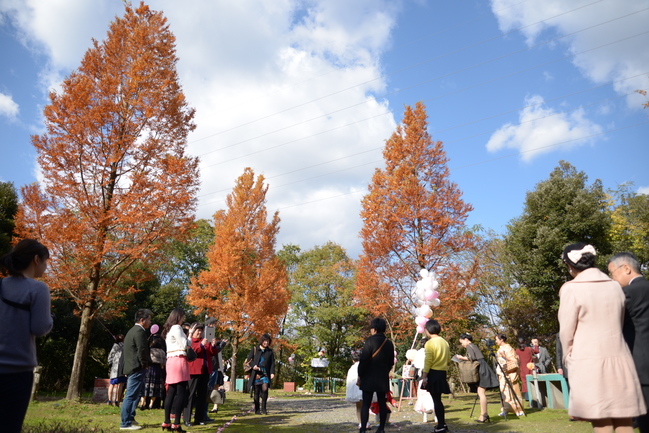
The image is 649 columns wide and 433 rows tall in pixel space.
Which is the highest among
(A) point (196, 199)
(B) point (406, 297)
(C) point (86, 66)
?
(C) point (86, 66)

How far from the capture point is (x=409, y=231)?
57.3ft

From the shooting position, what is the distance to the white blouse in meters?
6.34

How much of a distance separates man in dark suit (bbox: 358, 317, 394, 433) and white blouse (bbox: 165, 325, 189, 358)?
9.04ft

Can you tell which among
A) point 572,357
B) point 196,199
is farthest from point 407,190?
point 572,357

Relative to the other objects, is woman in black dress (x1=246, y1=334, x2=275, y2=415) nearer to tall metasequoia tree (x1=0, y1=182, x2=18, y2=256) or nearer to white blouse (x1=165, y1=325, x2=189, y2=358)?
white blouse (x1=165, y1=325, x2=189, y2=358)

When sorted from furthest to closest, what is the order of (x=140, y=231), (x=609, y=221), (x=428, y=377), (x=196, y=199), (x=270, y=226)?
(x=270, y=226), (x=609, y=221), (x=196, y=199), (x=140, y=231), (x=428, y=377)

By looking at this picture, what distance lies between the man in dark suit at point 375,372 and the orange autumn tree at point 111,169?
7.90m

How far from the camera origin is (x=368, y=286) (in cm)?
1752

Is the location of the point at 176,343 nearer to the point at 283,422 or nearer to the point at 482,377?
the point at 283,422

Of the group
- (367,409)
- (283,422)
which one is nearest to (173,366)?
(367,409)

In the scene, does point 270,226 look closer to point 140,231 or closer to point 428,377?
point 140,231

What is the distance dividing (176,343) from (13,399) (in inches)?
139

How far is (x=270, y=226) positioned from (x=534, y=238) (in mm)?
14671

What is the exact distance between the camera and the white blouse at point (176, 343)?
6342 mm
